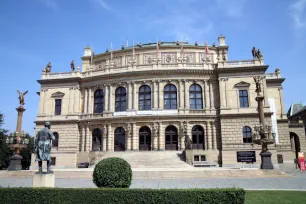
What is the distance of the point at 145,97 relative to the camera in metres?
39.9

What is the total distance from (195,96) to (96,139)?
1623 centimetres

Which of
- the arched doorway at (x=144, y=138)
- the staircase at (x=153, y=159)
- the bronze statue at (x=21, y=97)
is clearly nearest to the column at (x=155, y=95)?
the arched doorway at (x=144, y=138)

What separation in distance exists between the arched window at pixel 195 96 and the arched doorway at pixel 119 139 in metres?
10.9

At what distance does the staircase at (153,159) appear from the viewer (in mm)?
32219

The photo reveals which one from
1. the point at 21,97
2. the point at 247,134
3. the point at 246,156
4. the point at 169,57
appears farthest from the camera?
the point at 169,57

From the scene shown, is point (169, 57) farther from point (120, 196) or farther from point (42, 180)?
point (120, 196)

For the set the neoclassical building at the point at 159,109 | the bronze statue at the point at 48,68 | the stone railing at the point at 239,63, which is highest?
the bronze statue at the point at 48,68

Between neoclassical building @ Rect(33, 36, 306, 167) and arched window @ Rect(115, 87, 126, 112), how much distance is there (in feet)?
0.51

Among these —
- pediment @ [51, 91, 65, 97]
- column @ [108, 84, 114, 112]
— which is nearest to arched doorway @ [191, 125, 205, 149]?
column @ [108, 84, 114, 112]

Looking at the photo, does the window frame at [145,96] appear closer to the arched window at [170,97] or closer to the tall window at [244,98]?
the arched window at [170,97]

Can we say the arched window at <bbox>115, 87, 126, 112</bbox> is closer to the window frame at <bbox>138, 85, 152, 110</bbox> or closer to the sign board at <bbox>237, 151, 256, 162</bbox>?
the window frame at <bbox>138, 85, 152, 110</bbox>

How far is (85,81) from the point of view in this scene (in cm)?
4334

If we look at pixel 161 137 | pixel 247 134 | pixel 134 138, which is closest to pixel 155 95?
pixel 161 137

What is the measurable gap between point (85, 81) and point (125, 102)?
26.6 ft
